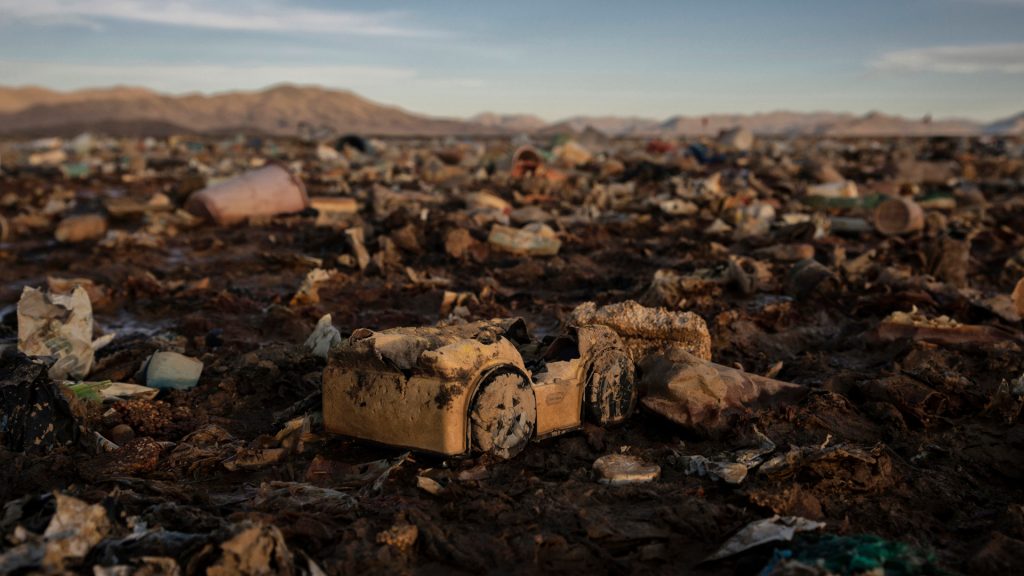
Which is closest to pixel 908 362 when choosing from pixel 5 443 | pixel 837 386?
pixel 837 386

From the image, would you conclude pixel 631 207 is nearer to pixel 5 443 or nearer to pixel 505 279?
pixel 505 279

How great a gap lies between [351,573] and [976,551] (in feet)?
7.15

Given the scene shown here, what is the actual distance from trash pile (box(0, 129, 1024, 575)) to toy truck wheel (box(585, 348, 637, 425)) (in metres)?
0.02

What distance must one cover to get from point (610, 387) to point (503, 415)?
2.42 ft

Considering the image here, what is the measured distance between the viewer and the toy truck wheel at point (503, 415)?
345cm

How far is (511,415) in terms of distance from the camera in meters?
3.57

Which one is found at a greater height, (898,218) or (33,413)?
(898,218)

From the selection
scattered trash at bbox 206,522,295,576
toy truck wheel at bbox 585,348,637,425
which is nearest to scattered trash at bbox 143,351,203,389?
toy truck wheel at bbox 585,348,637,425

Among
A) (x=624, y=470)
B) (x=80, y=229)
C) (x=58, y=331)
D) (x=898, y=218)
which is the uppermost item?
(x=898, y=218)

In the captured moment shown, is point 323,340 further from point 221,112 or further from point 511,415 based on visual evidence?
point 221,112

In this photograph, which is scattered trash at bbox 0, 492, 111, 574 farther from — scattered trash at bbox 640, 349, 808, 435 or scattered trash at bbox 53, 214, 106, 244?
scattered trash at bbox 53, 214, 106, 244

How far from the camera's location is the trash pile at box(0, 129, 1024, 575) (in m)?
2.79

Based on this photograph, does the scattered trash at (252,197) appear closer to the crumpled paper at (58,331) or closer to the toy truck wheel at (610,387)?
the crumpled paper at (58,331)

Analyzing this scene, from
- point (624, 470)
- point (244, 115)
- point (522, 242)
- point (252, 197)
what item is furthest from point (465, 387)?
point (244, 115)
